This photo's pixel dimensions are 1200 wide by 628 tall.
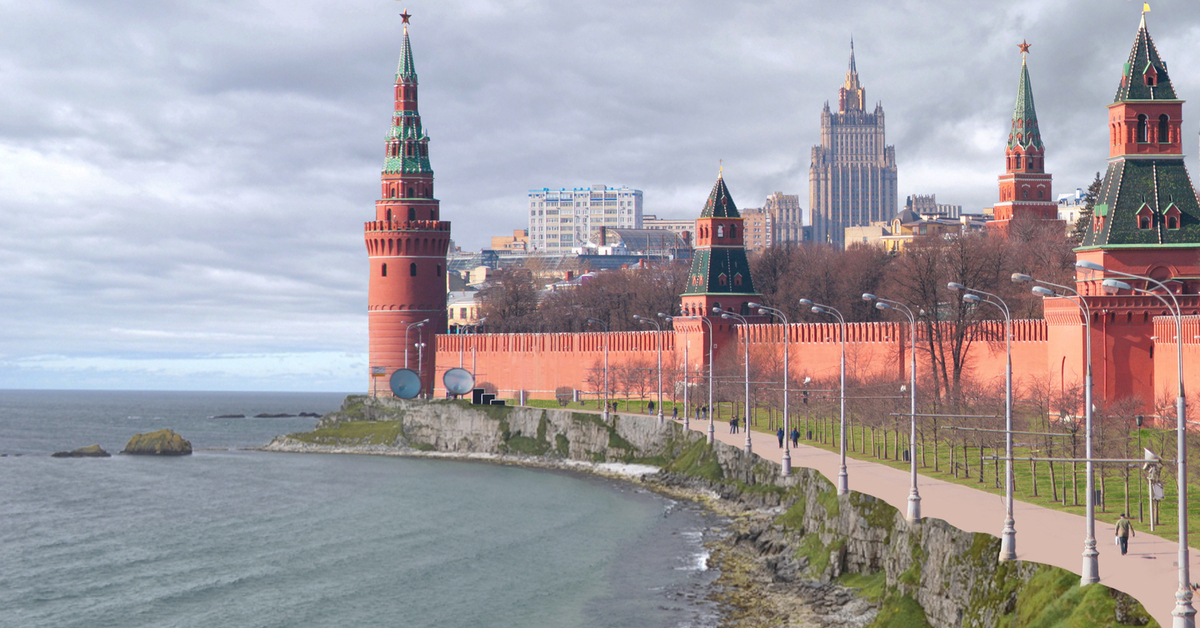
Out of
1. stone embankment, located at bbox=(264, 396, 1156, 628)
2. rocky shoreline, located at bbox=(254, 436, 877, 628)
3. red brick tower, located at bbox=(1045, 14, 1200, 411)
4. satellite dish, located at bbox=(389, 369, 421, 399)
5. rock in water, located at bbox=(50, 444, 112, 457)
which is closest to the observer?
stone embankment, located at bbox=(264, 396, 1156, 628)

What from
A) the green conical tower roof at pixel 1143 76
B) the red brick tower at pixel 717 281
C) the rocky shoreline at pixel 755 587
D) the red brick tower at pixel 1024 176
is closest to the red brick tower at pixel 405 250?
the red brick tower at pixel 717 281

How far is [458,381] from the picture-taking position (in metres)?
85.5

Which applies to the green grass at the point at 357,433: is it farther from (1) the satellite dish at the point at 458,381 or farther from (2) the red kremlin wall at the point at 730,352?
(2) the red kremlin wall at the point at 730,352

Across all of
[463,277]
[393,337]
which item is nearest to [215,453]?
[393,337]

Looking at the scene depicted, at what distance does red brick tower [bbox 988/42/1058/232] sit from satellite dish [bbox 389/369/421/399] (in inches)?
1753

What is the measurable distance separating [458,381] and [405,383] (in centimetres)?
393

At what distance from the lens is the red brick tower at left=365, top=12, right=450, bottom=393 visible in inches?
3501

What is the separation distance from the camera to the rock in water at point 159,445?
294 ft

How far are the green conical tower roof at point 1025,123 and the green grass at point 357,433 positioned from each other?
5031 centimetres

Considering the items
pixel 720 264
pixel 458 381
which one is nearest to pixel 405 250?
pixel 458 381

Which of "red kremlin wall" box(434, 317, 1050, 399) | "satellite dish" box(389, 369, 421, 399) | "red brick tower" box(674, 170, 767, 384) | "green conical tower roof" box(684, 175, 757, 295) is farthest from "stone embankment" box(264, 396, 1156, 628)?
"satellite dish" box(389, 369, 421, 399)

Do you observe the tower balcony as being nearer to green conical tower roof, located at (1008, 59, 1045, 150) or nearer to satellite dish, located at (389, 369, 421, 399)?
satellite dish, located at (389, 369, 421, 399)

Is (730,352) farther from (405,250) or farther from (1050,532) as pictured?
(1050,532)

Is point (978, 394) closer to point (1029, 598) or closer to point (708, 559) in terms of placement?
point (708, 559)
